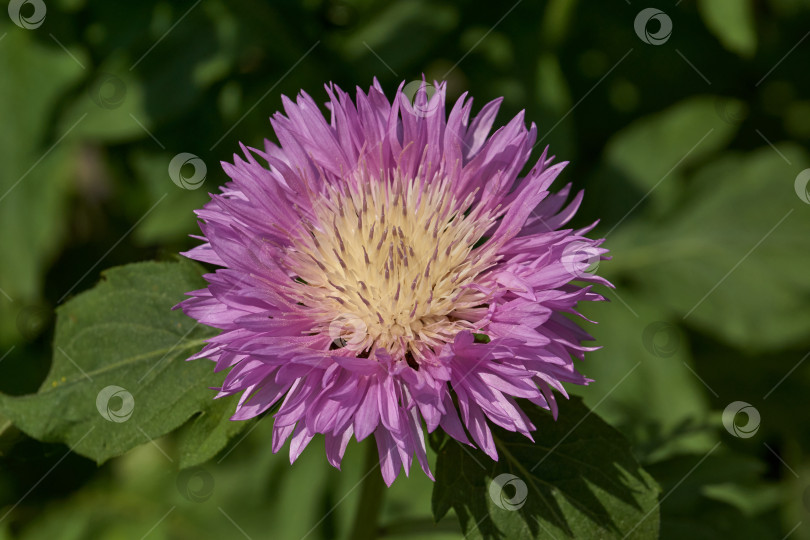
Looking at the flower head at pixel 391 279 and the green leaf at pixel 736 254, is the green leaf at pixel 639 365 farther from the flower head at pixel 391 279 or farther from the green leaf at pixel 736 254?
the flower head at pixel 391 279

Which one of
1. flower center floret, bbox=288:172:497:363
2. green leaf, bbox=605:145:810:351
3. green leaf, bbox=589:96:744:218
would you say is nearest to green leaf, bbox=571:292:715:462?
green leaf, bbox=605:145:810:351

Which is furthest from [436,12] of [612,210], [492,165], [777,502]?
[777,502]

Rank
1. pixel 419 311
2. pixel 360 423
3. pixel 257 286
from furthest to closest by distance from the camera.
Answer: pixel 419 311, pixel 257 286, pixel 360 423

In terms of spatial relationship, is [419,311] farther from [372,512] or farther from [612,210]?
[612,210]

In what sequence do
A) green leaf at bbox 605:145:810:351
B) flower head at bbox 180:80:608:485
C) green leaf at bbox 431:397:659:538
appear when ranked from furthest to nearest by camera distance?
green leaf at bbox 605:145:810:351 < green leaf at bbox 431:397:659:538 < flower head at bbox 180:80:608:485

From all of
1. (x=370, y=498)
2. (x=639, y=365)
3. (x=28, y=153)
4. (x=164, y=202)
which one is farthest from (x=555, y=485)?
(x=28, y=153)

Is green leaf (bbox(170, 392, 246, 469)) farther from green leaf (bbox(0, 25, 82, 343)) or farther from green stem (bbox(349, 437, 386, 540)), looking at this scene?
green leaf (bbox(0, 25, 82, 343))

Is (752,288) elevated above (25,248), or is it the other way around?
(752,288)

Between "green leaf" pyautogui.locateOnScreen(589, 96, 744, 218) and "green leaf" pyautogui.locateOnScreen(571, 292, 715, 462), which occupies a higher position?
"green leaf" pyautogui.locateOnScreen(589, 96, 744, 218)
